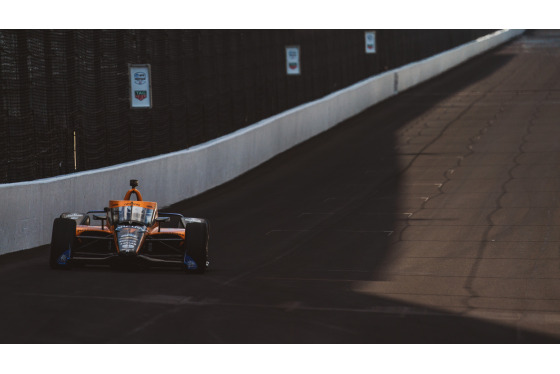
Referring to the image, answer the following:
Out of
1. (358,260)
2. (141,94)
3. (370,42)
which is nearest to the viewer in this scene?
(358,260)

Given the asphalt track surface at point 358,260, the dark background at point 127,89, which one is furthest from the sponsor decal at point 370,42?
the asphalt track surface at point 358,260

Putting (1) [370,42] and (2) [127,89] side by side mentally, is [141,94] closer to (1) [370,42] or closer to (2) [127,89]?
(2) [127,89]

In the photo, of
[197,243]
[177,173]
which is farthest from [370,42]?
[197,243]

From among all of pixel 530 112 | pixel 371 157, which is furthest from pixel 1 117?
pixel 530 112

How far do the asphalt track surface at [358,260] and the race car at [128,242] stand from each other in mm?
232

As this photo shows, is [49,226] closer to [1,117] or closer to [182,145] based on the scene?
[1,117]

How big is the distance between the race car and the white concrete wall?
2522mm

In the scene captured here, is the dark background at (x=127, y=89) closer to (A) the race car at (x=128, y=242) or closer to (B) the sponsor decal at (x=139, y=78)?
(B) the sponsor decal at (x=139, y=78)

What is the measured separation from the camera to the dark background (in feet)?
68.0

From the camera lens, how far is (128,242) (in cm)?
1600

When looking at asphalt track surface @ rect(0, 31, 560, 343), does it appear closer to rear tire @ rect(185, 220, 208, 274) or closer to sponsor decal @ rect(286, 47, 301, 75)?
rear tire @ rect(185, 220, 208, 274)

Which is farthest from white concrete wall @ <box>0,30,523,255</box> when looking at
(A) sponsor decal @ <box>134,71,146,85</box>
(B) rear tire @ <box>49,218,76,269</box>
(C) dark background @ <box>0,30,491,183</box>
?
(B) rear tire @ <box>49,218,76,269</box>

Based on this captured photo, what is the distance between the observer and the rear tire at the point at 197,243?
52.4 feet

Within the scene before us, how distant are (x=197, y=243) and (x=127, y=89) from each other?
35.4ft
